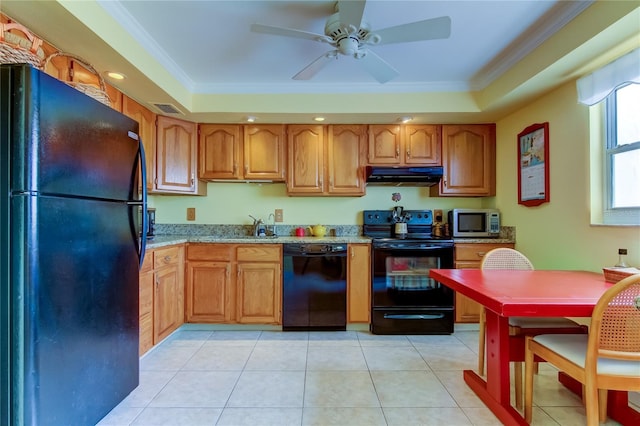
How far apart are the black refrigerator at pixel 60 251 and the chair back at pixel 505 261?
2317mm

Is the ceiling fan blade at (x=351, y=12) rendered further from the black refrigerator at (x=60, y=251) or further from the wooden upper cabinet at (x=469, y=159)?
the wooden upper cabinet at (x=469, y=159)

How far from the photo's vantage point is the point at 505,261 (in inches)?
84.0

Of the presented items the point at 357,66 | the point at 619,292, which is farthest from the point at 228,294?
the point at 619,292

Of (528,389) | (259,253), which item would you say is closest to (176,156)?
(259,253)

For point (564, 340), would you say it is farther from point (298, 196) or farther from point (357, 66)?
point (298, 196)

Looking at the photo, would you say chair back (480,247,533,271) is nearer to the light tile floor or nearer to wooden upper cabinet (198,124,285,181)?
the light tile floor

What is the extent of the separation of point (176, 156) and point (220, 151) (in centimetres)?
42

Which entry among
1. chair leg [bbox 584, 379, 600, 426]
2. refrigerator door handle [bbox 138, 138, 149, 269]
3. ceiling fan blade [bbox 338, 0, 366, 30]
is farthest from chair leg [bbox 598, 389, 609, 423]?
refrigerator door handle [bbox 138, 138, 149, 269]

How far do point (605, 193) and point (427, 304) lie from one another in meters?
1.57

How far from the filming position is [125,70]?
204 centimetres

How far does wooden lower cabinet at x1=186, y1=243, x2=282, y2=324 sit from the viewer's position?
288 cm

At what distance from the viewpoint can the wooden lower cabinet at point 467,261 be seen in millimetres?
2889

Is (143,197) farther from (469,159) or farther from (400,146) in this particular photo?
(469,159)

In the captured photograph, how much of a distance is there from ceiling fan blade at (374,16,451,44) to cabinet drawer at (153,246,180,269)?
2.21 metres
